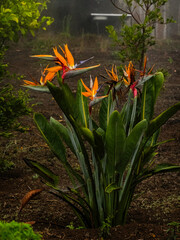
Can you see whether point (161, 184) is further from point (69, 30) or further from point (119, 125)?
point (69, 30)

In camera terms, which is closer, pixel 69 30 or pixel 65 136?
pixel 65 136

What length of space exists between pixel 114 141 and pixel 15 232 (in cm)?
92

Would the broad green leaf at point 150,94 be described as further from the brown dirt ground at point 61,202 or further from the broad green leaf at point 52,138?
the brown dirt ground at point 61,202

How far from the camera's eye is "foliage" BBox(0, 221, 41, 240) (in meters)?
1.71

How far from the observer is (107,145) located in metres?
2.48

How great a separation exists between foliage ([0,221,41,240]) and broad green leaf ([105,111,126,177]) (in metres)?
0.84

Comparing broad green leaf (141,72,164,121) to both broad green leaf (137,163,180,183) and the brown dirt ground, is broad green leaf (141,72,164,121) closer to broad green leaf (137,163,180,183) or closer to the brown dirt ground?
broad green leaf (137,163,180,183)

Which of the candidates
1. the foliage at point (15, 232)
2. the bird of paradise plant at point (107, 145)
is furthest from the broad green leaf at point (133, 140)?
the foliage at point (15, 232)

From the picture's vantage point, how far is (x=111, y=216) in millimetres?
2643

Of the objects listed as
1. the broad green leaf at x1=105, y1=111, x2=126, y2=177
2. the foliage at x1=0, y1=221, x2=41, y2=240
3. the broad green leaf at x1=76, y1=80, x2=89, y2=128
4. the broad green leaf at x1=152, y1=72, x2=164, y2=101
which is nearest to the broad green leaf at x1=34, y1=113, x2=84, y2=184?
the broad green leaf at x1=76, y1=80, x2=89, y2=128

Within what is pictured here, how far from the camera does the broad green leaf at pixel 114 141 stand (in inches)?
94.7

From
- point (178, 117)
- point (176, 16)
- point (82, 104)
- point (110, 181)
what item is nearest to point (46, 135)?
point (82, 104)

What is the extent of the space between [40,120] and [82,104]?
294mm

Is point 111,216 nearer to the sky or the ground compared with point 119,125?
nearer to the ground
